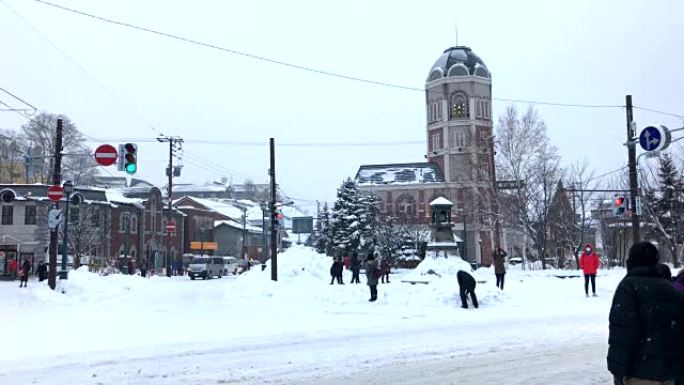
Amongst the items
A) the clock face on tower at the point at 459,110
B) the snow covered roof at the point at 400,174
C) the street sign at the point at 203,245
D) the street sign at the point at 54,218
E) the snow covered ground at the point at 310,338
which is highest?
the clock face on tower at the point at 459,110

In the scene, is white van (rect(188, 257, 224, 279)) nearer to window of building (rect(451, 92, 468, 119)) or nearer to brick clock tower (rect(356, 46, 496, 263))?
brick clock tower (rect(356, 46, 496, 263))

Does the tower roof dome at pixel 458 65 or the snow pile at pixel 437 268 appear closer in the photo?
the snow pile at pixel 437 268

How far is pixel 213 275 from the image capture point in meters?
52.2

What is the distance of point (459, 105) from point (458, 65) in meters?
5.49

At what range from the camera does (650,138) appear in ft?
61.8

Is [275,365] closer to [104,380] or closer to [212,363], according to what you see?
[212,363]

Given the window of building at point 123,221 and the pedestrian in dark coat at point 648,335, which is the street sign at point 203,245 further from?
the pedestrian in dark coat at point 648,335

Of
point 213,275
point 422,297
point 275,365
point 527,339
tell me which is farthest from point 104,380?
point 213,275

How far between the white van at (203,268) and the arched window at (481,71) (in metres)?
50.5

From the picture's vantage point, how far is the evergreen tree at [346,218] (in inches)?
2319

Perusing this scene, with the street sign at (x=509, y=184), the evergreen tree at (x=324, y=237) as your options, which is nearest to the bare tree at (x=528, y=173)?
the street sign at (x=509, y=184)

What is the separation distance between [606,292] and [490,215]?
74.0 feet

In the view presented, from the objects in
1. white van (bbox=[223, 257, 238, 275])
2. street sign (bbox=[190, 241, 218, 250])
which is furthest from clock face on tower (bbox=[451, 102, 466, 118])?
white van (bbox=[223, 257, 238, 275])

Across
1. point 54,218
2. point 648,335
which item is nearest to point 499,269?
point 54,218
